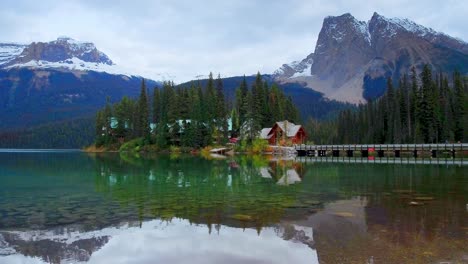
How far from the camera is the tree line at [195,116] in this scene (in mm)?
107625

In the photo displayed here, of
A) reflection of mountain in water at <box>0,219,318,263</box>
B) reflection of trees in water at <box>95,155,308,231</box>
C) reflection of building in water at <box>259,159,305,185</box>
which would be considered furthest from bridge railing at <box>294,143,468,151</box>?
reflection of mountain in water at <box>0,219,318,263</box>

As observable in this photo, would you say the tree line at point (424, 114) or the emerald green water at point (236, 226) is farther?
the tree line at point (424, 114)

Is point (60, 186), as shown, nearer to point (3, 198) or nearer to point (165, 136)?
point (3, 198)

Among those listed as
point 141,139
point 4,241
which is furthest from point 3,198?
point 141,139

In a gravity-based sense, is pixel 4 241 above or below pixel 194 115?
below

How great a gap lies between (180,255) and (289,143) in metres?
92.9

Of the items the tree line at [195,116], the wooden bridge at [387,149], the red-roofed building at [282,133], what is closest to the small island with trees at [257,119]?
the tree line at [195,116]

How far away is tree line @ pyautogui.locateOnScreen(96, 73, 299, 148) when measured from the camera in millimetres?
107625

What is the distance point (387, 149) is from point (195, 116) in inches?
1820

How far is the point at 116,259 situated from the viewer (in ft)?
38.9

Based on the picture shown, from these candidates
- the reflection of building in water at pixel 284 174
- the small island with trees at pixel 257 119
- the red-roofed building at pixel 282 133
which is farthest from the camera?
the red-roofed building at pixel 282 133

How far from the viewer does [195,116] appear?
4264 inches

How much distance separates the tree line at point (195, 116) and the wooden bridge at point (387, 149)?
14.7 m

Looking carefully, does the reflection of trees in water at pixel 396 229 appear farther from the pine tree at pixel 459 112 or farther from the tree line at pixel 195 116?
the tree line at pixel 195 116
